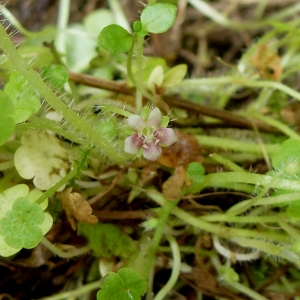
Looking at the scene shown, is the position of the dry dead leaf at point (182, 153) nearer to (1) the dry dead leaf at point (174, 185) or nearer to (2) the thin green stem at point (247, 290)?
(1) the dry dead leaf at point (174, 185)

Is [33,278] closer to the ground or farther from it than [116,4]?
closer to the ground

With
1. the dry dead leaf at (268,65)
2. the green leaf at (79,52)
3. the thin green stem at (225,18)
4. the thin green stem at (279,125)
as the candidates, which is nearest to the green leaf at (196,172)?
the thin green stem at (279,125)

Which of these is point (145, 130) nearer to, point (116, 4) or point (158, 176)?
point (158, 176)

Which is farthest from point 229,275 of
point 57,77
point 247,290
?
point 57,77

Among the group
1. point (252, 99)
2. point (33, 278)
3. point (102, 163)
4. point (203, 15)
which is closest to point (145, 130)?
point (102, 163)

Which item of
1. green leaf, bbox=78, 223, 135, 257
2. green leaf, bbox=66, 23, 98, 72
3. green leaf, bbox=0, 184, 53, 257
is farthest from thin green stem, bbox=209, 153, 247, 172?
green leaf, bbox=66, 23, 98, 72

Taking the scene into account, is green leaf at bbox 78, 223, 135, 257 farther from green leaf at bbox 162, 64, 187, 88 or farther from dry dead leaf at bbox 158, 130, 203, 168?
green leaf at bbox 162, 64, 187, 88
